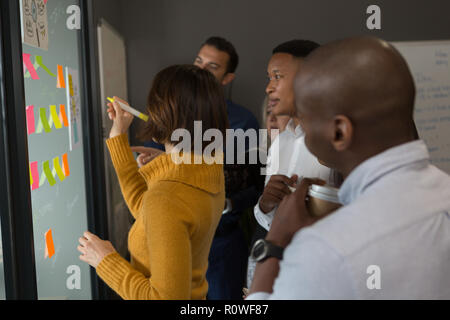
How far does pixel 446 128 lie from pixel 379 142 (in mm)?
3157

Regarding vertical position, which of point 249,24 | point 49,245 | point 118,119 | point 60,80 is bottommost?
point 49,245

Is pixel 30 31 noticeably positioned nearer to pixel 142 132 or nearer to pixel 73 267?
pixel 142 132

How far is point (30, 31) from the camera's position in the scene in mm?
1360

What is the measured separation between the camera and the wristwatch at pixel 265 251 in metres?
0.67

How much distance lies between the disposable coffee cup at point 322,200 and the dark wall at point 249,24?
2.79m

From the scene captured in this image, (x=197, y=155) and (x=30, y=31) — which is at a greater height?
(x=30, y=31)

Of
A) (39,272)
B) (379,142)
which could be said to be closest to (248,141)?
(39,272)

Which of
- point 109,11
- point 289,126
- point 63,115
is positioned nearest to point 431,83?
point 289,126

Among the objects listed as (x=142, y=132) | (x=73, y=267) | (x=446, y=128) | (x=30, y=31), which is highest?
(x=30, y=31)

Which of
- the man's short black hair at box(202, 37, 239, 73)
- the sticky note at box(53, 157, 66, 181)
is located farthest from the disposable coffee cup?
the man's short black hair at box(202, 37, 239, 73)

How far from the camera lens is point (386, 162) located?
603mm

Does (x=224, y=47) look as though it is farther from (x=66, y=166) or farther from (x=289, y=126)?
(x=66, y=166)

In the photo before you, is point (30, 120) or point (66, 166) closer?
point (30, 120)

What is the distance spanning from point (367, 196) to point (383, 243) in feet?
0.22
